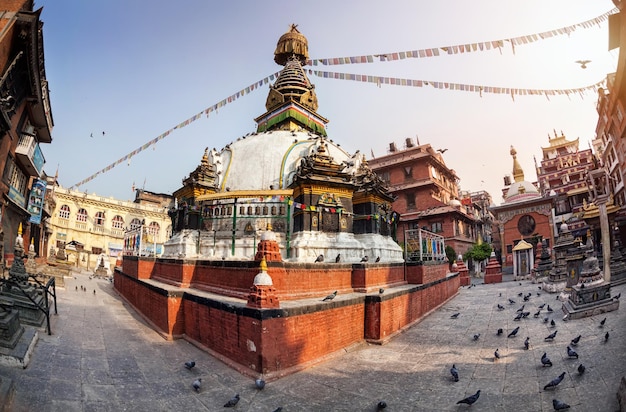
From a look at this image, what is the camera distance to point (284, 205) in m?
14.4

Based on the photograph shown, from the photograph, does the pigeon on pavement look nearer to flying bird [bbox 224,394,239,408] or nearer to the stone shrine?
flying bird [bbox 224,394,239,408]

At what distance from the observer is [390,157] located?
4000 cm

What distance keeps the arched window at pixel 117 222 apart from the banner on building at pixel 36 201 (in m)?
17.2

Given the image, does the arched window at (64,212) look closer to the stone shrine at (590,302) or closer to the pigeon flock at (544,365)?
the pigeon flock at (544,365)

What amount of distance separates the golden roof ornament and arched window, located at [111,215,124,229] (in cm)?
2801

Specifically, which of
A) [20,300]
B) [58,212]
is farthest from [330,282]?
[58,212]

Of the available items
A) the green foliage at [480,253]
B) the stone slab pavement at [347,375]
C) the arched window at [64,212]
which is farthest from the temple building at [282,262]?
the arched window at [64,212]

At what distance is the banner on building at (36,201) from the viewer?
22450mm

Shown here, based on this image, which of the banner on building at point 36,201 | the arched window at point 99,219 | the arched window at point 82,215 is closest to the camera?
the banner on building at point 36,201

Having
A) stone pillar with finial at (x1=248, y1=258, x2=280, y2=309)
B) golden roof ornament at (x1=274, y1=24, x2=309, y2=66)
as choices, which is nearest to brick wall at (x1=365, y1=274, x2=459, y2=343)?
stone pillar with finial at (x1=248, y1=258, x2=280, y2=309)

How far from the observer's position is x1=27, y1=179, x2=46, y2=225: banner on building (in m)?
22.5

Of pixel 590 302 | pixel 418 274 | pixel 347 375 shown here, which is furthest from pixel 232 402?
pixel 590 302

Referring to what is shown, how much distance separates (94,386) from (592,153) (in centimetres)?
4953

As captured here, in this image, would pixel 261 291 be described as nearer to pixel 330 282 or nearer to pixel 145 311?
pixel 330 282
